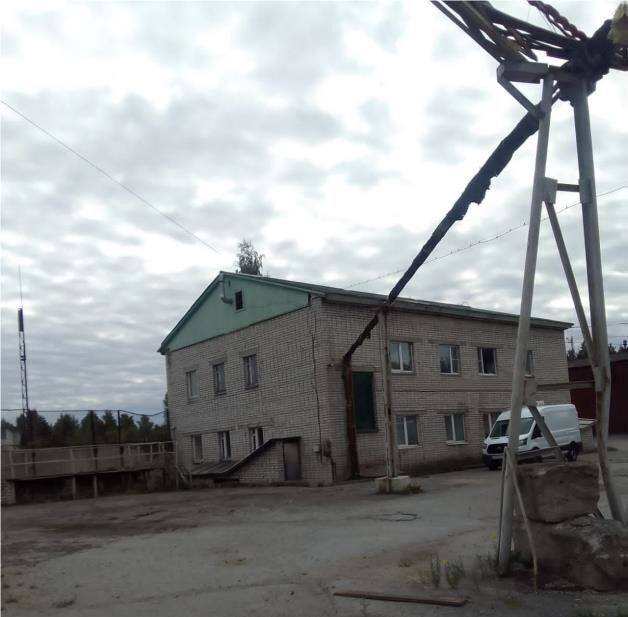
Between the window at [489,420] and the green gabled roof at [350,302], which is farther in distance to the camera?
the window at [489,420]

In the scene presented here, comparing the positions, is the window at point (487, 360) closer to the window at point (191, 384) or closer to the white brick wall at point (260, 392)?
the white brick wall at point (260, 392)

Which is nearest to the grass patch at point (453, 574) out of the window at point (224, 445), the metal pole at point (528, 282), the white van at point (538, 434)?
the metal pole at point (528, 282)

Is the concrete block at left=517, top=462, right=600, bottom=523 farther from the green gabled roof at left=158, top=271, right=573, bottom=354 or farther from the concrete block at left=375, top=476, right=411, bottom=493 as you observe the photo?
the green gabled roof at left=158, top=271, right=573, bottom=354

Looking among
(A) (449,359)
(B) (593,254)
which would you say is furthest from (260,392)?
(B) (593,254)

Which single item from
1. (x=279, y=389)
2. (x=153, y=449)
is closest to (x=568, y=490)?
(x=279, y=389)

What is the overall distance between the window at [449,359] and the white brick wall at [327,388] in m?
0.25

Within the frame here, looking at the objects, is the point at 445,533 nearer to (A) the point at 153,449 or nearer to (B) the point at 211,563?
(B) the point at 211,563

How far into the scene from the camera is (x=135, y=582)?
8680 millimetres

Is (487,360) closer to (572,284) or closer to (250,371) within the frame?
(250,371)

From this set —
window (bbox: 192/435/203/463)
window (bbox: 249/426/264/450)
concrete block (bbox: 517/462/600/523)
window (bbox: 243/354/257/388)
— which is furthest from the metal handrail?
concrete block (bbox: 517/462/600/523)

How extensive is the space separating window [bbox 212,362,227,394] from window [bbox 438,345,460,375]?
8870 millimetres

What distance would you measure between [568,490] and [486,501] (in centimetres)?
809

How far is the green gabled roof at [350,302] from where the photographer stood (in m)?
25.2

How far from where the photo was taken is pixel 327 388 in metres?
24.1
